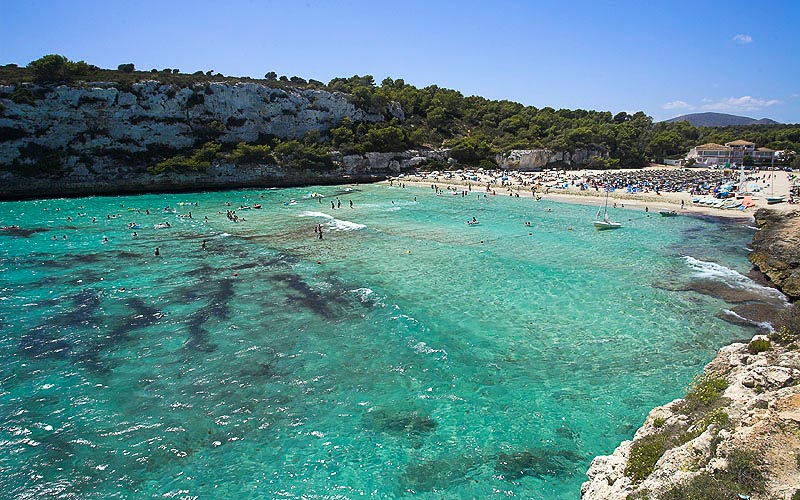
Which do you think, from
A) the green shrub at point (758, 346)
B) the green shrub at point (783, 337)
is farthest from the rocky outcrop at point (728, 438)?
the green shrub at point (783, 337)

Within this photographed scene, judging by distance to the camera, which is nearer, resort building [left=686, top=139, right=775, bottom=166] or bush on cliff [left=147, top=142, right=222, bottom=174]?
bush on cliff [left=147, top=142, right=222, bottom=174]

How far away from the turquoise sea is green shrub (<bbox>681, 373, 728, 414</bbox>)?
1994 mm

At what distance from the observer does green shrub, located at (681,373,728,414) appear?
9.32 meters

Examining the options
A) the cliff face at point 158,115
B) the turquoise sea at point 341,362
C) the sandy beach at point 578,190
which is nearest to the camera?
the turquoise sea at point 341,362

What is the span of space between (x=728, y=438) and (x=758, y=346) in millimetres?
6979

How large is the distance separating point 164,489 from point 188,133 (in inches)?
2997

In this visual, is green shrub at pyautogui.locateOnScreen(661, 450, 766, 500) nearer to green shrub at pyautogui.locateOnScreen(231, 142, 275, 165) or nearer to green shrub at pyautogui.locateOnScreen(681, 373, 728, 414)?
green shrub at pyautogui.locateOnScreen(681, 373, 728, 414)

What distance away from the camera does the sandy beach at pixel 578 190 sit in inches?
1842

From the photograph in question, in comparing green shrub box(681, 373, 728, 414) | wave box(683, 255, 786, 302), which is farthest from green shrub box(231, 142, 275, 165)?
green shrub box(681, 373, 728, 414)

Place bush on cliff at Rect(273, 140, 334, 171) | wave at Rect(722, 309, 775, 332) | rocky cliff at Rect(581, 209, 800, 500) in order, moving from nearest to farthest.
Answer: rocky cliff at Rect(581, 209, 800, 500) → wave at Rect(722, 309, 775, 332) → bush on cliff at Rect(273, 140, 334, 171)

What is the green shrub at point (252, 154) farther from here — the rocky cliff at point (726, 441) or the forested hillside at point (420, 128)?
the rocky cliff at point (726, 441)

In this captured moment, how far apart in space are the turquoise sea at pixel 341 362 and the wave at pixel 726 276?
22 cm

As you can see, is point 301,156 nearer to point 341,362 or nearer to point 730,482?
point 341,362

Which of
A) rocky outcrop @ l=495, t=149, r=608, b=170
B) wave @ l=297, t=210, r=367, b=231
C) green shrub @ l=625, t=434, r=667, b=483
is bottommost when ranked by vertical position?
green shrub @ l=625, t=434, r=667, b=483
